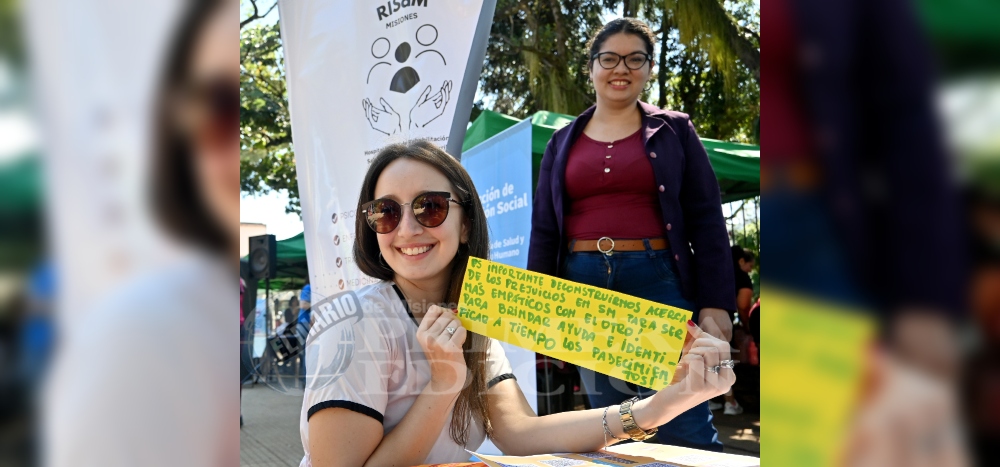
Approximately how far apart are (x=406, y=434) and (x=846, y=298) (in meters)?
1.05

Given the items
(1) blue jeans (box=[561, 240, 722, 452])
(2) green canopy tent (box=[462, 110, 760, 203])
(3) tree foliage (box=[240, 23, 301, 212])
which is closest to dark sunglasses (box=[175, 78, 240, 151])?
(1) blue jeans (box=[561, 240, 722, 452])

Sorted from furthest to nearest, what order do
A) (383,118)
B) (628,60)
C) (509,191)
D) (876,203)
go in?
(509,191)
(383,118)
(628,60)
(876,203)

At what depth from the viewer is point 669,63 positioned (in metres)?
8.80

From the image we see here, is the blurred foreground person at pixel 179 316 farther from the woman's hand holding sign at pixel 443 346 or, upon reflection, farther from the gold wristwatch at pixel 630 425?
the gold wristwatch at pixel 630 425

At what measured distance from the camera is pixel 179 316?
0.36 m

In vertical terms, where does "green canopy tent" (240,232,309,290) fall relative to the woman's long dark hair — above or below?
below

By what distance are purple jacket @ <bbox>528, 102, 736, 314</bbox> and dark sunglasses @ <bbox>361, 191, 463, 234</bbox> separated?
633mm

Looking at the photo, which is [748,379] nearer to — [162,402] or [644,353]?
[644,353]

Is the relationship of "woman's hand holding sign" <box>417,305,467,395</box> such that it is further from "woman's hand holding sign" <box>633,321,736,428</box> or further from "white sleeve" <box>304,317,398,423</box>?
"woman's hand holding sign" <box>633,321,736,428</box>

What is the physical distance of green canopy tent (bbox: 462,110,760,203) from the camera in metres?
4.18

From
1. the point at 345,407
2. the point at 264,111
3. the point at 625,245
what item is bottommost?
the point at 345,407

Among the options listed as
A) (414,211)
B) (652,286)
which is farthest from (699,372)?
(652,286)

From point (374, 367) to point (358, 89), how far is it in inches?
60.5

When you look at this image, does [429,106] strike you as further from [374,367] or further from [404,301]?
[374,367]
